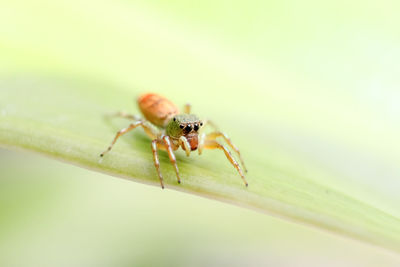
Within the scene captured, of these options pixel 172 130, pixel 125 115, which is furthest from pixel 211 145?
pixel 125 115

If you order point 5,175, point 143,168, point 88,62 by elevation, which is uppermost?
point 88,62

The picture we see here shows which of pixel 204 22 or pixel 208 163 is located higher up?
pixel 204 22

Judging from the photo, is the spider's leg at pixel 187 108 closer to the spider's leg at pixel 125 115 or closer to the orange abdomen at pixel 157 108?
the orange abdomen at pixel 157 108

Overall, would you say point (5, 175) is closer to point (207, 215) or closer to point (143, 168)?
point (207, 215)

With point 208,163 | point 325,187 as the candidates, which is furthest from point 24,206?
point 325,187

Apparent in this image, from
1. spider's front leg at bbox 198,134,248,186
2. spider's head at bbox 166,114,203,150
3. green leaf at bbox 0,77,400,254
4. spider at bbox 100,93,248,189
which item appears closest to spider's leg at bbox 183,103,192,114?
spider at bbox 100,93,248,189

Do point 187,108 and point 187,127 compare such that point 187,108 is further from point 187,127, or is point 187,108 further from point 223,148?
point 223,148

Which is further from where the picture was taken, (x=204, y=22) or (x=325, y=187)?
(x=204, y=22)
